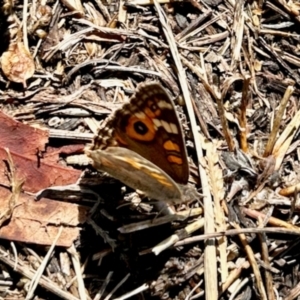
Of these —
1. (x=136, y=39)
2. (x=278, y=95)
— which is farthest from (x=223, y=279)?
(x=136, y=39)

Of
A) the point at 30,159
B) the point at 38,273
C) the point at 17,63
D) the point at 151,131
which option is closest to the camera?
the point at 151,131

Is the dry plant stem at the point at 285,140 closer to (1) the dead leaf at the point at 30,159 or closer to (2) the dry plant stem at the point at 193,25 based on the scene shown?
(2) the dry plant stem at the point at 193,25

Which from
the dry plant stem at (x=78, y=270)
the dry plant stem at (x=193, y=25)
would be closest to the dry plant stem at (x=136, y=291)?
the dry plant stem at (x=78, y=270)

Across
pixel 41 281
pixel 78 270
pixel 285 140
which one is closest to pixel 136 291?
pixel 78 270

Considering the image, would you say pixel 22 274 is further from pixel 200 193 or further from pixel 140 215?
pixel 200 193

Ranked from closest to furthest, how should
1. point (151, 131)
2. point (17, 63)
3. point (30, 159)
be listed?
point (151, 131) → point (30, 159) → point (17, 63)

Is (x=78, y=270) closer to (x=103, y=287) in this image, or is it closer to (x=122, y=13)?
(x=103, y=287)
